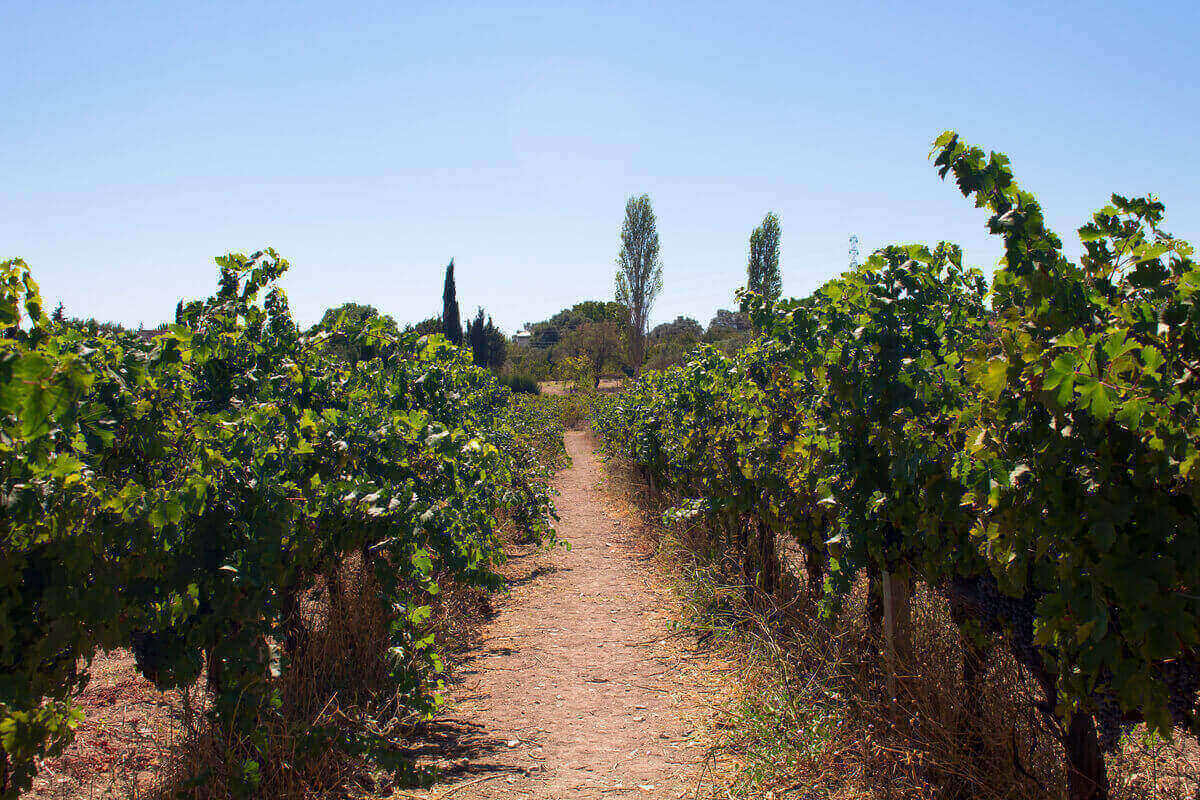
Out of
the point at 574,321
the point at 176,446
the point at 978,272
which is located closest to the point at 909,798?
the point at 978,272

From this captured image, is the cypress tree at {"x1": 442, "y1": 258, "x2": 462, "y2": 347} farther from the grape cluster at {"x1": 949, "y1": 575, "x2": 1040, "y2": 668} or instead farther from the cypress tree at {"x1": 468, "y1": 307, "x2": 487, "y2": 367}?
the grape cluster at {"x1": 949, "y1": 575, "x2": 1040, "y2": 668}

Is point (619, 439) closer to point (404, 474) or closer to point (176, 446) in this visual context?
point (404, 474)

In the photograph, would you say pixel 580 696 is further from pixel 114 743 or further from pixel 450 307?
pixel 450 307

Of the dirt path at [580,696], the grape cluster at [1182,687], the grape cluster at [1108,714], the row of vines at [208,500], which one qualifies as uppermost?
the row of vines at [208,500]

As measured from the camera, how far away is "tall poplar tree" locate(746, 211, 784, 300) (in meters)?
40.2

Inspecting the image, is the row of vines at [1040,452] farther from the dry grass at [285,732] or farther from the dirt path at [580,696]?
the dry grass at [285,732]

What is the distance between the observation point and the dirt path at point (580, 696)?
12.2 ft

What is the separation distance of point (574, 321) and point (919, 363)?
82.2 m

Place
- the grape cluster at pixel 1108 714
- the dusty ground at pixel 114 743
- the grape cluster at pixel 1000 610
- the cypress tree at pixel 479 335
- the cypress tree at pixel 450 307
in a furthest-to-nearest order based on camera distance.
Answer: the cypress tree at pixel 479 335, the cypress tree at pixel 450 307, the dusty ground at pixel 114 743, the grape cluster at pixel 1000 610, the grape cluster at pixel 1108 714

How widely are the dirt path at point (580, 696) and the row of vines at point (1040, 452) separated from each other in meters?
1.38

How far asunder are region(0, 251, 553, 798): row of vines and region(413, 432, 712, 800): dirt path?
1.65 feet

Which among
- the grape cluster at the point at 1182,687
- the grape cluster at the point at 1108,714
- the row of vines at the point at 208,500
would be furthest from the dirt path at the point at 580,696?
the grape cluster at the point at 1182,687

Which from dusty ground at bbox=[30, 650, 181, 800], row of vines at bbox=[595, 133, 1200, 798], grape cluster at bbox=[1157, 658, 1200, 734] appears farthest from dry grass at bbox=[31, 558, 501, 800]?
grape cluster at bbox=[1157, 658, 1200, 734]

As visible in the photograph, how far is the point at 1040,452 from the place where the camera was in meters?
2.11
